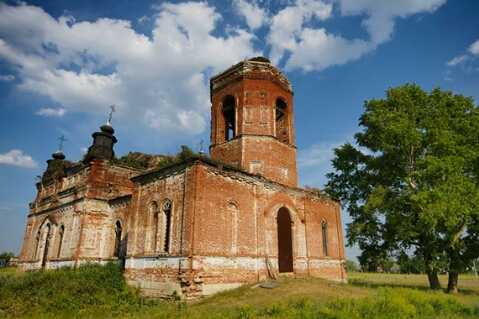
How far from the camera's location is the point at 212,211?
1246 centimetres

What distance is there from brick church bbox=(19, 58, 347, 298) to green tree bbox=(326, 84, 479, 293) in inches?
119

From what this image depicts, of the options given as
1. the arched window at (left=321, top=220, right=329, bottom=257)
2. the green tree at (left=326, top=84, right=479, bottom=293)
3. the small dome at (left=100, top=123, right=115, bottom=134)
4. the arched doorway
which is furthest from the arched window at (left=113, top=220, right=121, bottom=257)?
the green tree at (left=326, top=84, right=479, bottom=293)

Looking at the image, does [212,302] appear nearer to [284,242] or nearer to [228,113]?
[284,242]

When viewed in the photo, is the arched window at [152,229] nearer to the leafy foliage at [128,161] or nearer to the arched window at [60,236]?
the leafy foliage at [128,161]

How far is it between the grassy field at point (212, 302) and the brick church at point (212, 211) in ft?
2.70

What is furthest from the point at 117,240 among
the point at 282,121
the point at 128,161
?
the point at 282,121

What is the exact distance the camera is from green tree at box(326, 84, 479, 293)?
15906 mm

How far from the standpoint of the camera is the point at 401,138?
1798 cm

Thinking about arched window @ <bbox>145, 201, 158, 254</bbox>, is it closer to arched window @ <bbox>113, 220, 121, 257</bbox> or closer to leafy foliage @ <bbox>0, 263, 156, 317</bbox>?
leafy foliage @ <bbox>0, 263, 156, 317</bbox>

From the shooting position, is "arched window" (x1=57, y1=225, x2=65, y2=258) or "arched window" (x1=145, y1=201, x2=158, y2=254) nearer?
"arched window" (x1=145, y1=201, x2=158, y2=254)

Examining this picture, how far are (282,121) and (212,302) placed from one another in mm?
11562

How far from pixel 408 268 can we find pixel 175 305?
74.0m

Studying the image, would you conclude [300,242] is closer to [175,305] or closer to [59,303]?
[175,305]

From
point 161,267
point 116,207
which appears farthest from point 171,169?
point 116,207
